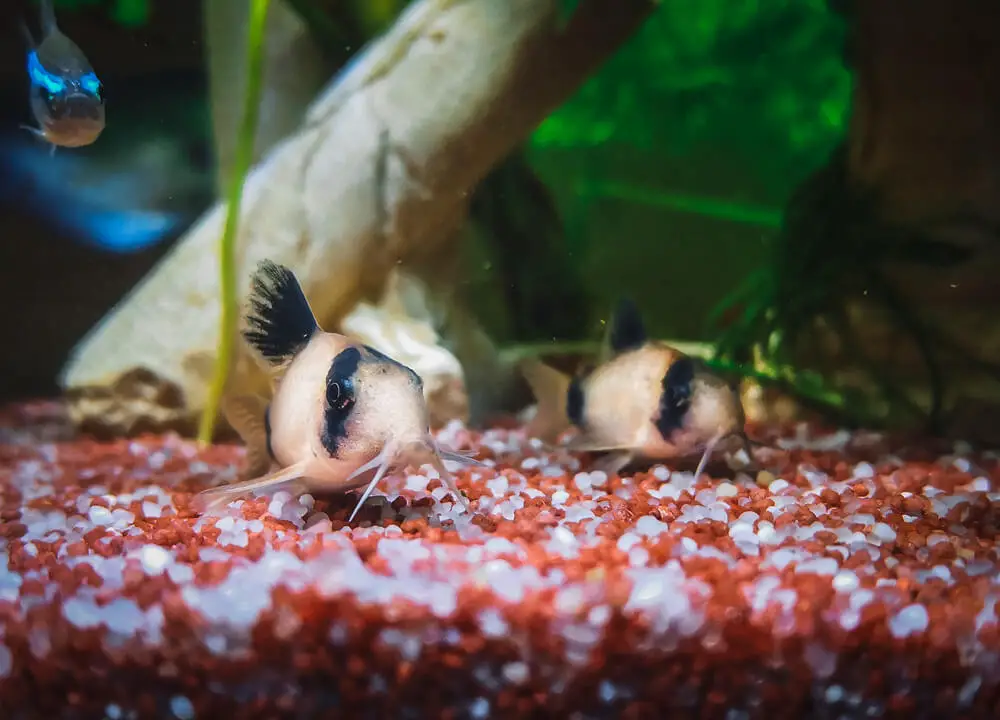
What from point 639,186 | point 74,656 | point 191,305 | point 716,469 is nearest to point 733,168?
point 639,186

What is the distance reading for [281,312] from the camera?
2.58 meters

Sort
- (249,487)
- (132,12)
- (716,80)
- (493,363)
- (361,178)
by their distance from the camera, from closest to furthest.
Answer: (249,487), (132,12), (361,178), (493,363), (716,80)

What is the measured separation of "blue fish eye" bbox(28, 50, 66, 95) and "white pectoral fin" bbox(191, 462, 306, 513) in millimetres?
1743

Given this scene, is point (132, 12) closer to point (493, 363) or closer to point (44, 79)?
point (44, 79)

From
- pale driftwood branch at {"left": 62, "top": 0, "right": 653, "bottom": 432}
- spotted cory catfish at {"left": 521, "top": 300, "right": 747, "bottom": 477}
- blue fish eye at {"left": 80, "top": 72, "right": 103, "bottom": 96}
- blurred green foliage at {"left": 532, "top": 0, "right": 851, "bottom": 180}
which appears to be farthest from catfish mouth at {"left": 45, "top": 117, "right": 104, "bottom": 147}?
blurred green foliage at {"left": 532, "top": 0, "right": 851, "bottom": 180}

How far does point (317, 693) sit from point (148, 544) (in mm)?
839

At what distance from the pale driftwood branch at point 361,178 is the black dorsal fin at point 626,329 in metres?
1.28

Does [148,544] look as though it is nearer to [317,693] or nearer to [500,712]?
[317,693]

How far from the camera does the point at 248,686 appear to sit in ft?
5.11

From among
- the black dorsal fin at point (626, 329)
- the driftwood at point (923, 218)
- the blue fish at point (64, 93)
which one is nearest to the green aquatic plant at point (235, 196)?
the blue fish at point (64, 93)

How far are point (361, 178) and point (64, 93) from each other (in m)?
1.52

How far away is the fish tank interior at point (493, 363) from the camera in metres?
1.57

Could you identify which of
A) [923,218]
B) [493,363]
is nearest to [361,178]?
[493,363]

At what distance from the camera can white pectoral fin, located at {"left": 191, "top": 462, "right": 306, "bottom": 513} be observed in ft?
7.18
